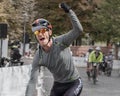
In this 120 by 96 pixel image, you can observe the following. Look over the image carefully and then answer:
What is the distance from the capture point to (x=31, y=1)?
190 ft

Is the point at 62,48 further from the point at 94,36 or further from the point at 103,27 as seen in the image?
the point at 94,36

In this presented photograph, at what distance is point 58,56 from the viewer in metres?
5.79

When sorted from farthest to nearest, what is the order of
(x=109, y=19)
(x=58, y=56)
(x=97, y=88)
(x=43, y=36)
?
(x=109, y=19) < (x=97, y=88) < (x=58, y=56) < (x=43, y=36)

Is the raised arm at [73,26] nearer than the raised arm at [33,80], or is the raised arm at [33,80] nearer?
the raised arm at [33,80]

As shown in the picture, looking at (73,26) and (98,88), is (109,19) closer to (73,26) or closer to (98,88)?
(98,88)

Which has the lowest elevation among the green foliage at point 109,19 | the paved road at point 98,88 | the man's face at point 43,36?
the paved road at point 98,88

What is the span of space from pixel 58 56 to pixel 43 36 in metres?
0.41

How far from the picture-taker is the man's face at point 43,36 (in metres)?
5.46

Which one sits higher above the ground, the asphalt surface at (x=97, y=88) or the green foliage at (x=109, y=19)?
the green foliage at (x=109, y=19)

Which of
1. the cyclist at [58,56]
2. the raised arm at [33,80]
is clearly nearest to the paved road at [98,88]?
the cyclist at [58,56]

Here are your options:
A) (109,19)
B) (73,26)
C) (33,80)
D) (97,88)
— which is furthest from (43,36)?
(109,19)

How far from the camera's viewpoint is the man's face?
215 inches

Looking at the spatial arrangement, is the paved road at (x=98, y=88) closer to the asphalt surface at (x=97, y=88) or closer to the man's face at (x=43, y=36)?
the asphalt surface at (x=97, y=88)

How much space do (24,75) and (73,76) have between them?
7.61 m
